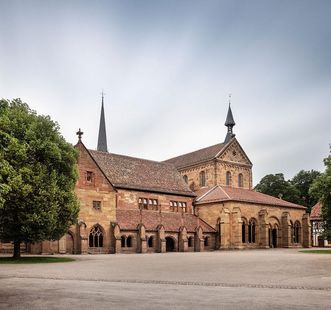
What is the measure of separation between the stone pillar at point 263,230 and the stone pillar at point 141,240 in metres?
19.4

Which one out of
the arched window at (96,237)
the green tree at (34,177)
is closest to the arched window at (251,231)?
the arched window at (96,237)

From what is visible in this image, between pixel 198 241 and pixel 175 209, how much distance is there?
19.3 ft

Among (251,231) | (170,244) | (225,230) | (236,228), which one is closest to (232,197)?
(236,228)

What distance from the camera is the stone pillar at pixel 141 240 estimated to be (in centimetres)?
5028

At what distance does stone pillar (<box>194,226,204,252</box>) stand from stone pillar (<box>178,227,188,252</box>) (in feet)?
7.42

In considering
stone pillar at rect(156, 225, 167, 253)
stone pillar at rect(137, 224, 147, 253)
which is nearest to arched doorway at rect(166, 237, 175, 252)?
stone pillar at rect(156, 225, 167, 253)

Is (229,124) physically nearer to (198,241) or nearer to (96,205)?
(198,241)

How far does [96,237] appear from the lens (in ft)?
158

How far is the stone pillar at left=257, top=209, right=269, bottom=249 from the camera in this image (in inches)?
2447

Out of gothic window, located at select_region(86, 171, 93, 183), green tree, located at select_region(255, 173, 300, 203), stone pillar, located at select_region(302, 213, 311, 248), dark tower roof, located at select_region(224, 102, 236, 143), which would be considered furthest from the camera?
green tree, located at select_region(255, 173, 300, 203)

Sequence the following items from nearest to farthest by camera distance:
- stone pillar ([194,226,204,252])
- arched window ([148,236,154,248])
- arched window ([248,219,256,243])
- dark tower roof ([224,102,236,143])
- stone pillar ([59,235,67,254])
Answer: stone pillar ([59,235,67,254]) < arched window ([148,236,154,248]) < stone pillar ([194,226,204,252]) < arched window ([248,219,256,243]) < dark tower roof ([224,102,236,143])

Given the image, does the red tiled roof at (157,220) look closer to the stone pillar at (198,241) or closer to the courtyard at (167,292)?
the stone pillar at (198,241)

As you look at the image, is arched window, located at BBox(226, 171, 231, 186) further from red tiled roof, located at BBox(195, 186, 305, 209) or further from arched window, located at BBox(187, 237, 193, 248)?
arched window, located at BBox(187, 237, 193, 248)

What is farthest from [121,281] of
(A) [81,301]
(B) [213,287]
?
(A) [81,301]
